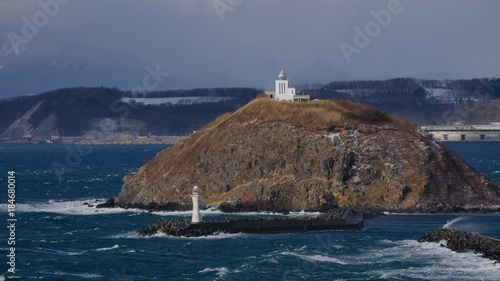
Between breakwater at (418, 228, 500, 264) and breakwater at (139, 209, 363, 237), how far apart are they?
23.5ft

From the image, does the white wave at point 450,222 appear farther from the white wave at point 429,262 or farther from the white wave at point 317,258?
the white wave at point 317,258

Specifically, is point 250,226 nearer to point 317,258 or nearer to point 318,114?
point 317,258

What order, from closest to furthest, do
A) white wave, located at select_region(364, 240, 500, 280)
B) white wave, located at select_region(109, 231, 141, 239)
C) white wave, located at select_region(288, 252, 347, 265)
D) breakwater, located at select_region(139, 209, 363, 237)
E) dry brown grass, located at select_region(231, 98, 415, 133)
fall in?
white wave, located at select_region(364, 240, 500, 280)
white wave, located at select_region(288, 252, 347, 265)
breakwater, located at select_region(139, 209, 363, 237)
white wave, located at select_region(109, 231, 141, 239)
dry brown grass, located at select_region(231, 98, 415, 133)

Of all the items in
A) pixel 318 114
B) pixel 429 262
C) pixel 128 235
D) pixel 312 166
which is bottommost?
pixel 429 262

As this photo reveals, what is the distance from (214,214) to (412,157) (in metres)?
19.7

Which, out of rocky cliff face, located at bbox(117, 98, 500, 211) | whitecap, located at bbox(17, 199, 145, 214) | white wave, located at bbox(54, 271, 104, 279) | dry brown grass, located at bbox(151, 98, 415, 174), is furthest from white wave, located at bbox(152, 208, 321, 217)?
white wave, located at bbox(54, 271, 104, 279)

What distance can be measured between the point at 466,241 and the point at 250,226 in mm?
16514

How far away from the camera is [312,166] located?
75.9 metres

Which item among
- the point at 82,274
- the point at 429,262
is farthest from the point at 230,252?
the point at 429,262

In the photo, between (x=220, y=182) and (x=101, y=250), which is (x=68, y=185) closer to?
(x=220, y=182)

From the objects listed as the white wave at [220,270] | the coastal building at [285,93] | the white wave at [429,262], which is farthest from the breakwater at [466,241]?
the coastal building at [285,93]

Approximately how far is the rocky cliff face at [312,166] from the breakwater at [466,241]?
14.5 metres

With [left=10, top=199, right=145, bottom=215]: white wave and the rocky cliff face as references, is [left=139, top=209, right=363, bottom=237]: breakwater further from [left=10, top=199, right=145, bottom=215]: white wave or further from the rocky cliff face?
[left=10, top=199, right=145, bottom=215]: white wave

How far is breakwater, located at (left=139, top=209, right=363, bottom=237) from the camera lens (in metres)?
59.9
